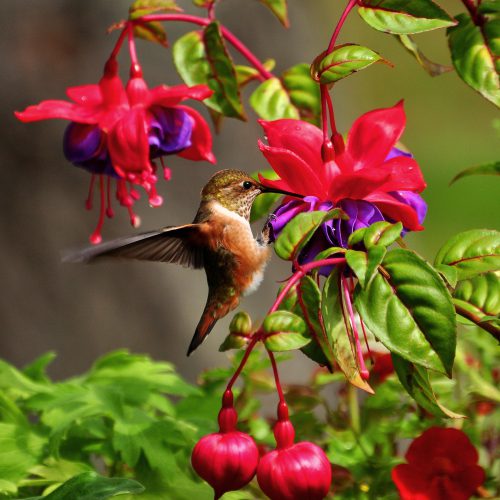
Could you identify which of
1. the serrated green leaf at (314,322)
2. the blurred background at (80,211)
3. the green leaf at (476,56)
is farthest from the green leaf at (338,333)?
the blurred background at (80,211)

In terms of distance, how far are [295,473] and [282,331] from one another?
0.11 m

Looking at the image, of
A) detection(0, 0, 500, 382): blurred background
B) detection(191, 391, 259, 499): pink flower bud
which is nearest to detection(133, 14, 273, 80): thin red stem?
detection(191, 391, 259, 499): pink flower bud

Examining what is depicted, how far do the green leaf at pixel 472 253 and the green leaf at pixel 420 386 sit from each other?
96mm

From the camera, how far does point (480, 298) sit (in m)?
0.78

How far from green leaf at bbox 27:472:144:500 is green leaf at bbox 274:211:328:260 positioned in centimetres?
24

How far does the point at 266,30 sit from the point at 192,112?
1.29m

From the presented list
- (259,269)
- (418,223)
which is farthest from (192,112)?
(418,223)

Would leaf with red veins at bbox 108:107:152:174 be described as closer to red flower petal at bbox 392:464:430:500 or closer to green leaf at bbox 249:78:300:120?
green leaf at bbox 249:78:300:120

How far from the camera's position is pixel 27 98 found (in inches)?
82.8

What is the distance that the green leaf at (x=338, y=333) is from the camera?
2.25 feet

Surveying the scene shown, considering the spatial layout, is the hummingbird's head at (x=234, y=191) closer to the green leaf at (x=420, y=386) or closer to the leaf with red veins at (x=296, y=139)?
the leaf with red veins at (x=296, y=139)

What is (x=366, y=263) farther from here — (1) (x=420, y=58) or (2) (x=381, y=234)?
(1) (x=420, y=58)

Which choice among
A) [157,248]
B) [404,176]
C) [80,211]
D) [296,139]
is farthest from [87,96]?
[80,211]

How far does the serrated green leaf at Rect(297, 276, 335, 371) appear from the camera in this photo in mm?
706
